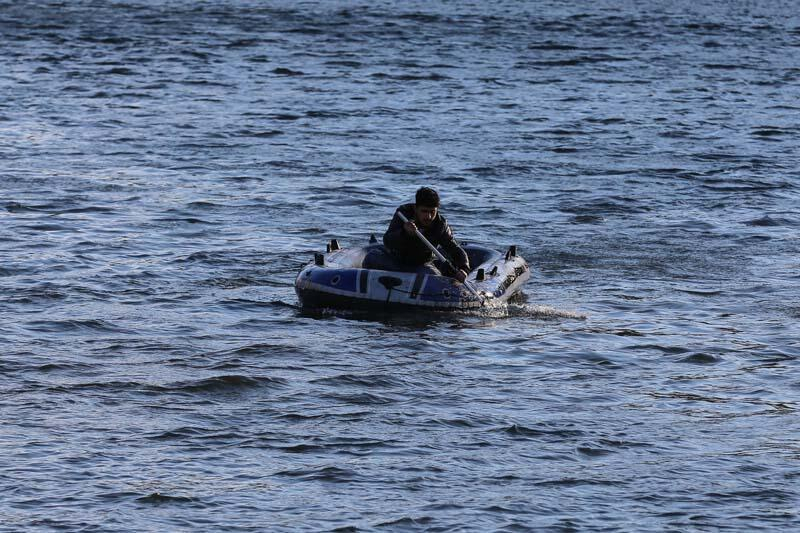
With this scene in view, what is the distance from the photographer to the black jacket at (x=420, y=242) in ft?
53.4

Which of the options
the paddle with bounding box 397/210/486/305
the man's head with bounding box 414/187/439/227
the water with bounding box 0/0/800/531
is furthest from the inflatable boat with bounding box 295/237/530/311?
the man's head with bounding box 414/187/439/227

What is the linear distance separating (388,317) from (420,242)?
91cm

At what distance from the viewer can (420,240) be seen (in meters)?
16.2

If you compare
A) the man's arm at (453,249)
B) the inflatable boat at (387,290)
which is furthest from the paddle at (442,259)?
the man's arm at (453,249)

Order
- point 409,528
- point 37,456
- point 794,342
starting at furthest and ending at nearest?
point 794,342, point 37,456, point 409,528

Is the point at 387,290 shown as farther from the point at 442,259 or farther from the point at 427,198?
the point at 427,198

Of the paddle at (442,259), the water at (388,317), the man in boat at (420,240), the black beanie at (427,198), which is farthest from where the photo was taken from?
the man in boat at (420,240)

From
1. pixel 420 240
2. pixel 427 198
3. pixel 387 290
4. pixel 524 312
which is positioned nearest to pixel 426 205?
pixel 427 198

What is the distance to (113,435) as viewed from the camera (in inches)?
469

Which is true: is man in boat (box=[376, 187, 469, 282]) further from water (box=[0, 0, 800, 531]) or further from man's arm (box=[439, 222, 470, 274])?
water (box=[0, 0, 800, 531])

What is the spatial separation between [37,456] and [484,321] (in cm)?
593

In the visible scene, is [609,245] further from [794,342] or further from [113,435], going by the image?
[113,435]

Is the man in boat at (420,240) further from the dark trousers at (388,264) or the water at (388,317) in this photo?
the water at (388,317)

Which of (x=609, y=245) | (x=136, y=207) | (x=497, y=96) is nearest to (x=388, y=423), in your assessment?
(x=609, y=245)
